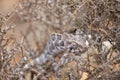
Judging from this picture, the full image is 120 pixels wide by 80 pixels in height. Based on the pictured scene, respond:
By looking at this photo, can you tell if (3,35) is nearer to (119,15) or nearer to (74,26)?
(74,26)

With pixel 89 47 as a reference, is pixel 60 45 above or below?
below

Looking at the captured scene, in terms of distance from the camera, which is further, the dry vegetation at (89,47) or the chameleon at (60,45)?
the chameleon at (60,45)

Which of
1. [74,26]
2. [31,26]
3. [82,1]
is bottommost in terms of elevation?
[31,26]

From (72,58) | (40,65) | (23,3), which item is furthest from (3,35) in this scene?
(23,3)

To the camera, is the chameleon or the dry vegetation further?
the chameleon

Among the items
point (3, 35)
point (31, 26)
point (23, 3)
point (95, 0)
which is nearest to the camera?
point (3, 35)

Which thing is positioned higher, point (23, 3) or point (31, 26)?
point (23, 3)

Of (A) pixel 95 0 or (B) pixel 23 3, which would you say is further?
(B) pixel 23 3

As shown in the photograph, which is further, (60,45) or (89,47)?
(60,45)
